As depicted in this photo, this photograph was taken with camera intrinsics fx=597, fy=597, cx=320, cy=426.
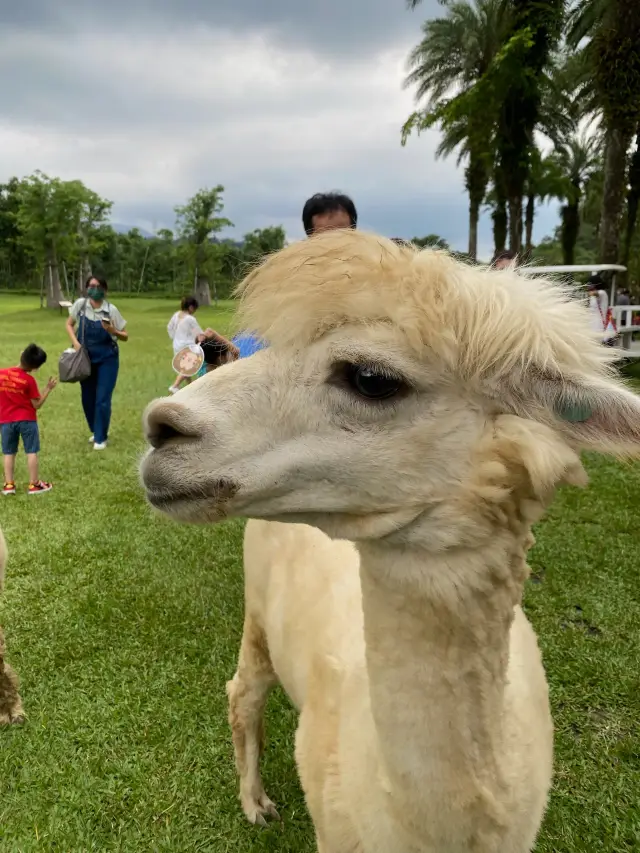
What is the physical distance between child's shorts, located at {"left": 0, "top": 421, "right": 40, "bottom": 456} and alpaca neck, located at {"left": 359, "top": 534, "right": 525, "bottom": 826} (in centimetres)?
510

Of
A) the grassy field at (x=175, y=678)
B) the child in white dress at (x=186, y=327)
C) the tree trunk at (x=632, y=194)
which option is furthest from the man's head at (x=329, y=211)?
the tree trunk at (x=632, y=194)

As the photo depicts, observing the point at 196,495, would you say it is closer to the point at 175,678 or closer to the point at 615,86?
the point at 175,678

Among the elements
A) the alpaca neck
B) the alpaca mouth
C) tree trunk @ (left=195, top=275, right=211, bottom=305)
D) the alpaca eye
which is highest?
tree trunk @ (left=195, top=275, right=211, bottom=305)

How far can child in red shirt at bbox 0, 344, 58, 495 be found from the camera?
5.33m

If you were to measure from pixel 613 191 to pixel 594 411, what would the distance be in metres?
14.0

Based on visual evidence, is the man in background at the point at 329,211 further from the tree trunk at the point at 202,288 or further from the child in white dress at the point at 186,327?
the tree trunk at the point at 202,288

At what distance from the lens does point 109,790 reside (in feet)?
7.84

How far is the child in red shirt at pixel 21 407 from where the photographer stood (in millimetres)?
5328

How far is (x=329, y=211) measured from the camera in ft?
8.57

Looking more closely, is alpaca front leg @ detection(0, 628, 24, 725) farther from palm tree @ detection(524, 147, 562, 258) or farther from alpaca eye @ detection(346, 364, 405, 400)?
palm tree @ detection(524, 147, 562, 258)

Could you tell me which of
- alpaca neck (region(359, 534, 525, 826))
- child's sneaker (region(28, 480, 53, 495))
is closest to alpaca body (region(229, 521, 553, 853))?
alpaca neck (region(359, 534, 525, 826))

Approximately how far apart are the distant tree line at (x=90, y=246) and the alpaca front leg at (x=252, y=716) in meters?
24.7

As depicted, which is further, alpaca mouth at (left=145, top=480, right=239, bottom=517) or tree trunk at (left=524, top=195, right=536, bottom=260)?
tree trunk at (left=524, top=195, right=536, bottom=260)

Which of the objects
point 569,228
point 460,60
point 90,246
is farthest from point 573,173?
point 90,246
